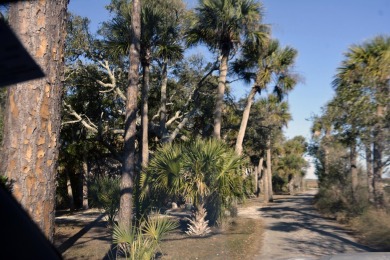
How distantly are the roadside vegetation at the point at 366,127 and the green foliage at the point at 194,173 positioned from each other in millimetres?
4349

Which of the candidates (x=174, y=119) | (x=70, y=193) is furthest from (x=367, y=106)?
(x=70, y=193)

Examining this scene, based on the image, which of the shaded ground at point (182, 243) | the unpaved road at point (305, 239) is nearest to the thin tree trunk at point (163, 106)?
the shaded ground at point (182, 243)

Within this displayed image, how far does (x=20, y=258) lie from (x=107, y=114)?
2538 centimetres

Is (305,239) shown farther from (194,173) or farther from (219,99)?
(219,99)

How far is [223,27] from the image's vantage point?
739 inches

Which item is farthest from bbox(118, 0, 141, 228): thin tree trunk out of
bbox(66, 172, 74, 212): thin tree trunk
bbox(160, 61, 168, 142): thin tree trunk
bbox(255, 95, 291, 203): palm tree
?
bbox(66, 172, 74, 212): thin tree trunk

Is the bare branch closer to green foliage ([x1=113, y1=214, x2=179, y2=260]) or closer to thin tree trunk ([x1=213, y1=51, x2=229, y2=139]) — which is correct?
thin tree trunk ([x1=213, y1=51, x2=229, y2=139])

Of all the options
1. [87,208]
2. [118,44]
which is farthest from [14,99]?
[87,208]

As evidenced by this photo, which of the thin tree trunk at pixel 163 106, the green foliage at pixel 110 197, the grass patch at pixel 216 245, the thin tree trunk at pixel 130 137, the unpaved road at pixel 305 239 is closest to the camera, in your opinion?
the thin tree trunk at pixel 130 137

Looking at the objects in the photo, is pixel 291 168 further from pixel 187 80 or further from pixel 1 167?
pixel 1 167

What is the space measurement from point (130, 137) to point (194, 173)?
9.43 ft

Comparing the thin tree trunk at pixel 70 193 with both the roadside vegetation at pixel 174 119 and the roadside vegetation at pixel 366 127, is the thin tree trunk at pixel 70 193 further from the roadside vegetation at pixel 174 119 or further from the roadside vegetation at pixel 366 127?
the roadside vegetation at pixel 366 127

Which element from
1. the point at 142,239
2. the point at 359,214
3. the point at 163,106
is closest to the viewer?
the point at 142,239

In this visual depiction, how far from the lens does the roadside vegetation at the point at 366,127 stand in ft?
47.5
